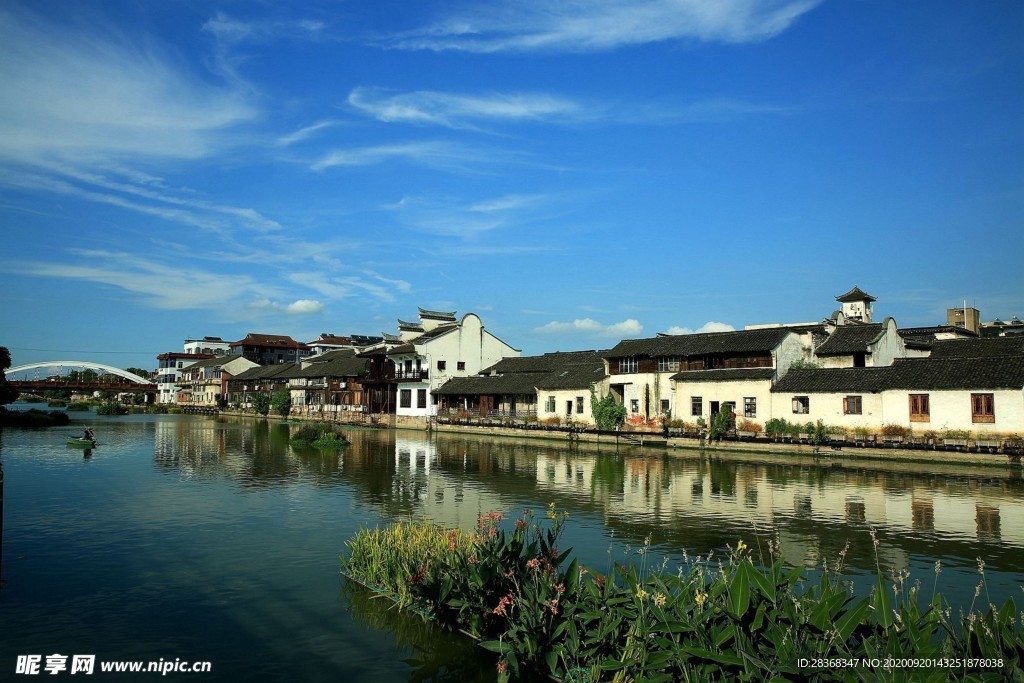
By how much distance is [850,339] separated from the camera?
42750 millimetres

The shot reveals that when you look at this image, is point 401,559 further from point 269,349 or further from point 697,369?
point 269,349

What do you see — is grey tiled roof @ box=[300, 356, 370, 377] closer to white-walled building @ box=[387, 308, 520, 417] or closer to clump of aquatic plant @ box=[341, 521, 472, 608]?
white-walled building @ box=[387, 308, 520, 417]

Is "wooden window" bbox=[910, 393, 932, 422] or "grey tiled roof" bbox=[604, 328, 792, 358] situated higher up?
"grey tiled roof" bbox=[604, 328, 792, 358]

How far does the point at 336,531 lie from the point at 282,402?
6645 centimetres

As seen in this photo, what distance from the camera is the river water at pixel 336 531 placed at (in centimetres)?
1039

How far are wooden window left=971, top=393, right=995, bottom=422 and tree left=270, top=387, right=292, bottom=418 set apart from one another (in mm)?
67602

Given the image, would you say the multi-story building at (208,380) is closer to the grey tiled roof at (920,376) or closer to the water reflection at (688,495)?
the water reflection at (688,495)

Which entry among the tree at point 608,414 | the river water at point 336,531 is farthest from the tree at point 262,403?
the tree at point 608,414

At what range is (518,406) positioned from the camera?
190 feet

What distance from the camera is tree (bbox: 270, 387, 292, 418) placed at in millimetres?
79812

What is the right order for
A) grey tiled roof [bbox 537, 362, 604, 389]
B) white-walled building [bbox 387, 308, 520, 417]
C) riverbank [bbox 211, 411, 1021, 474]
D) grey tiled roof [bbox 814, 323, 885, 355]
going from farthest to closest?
white-walled building [bbox 387, 308, 520, 417] → grey tiled roof [bbox 537, 362, 604, 389] → grey tiled roof [bbox 814, 323, 885, 355] → riverbank [bbox 211, 411, 1021, 474]

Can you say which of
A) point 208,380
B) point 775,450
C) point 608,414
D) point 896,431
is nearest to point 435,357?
point 608,414

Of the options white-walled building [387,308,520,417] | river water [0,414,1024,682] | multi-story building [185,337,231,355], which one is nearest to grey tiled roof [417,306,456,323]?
white-walled building [387,308,520,417]

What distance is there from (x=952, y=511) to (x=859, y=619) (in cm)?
1835
